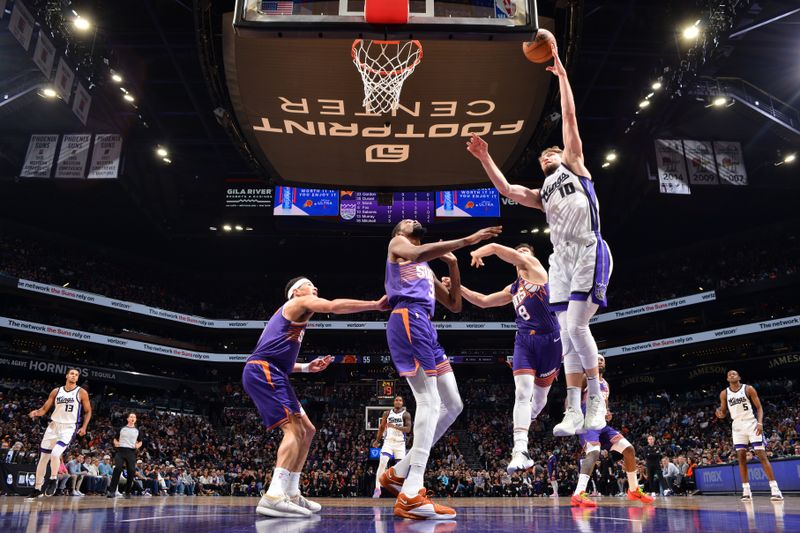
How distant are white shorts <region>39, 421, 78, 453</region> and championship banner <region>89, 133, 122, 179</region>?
13.5 metres

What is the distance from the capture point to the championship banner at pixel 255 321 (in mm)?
30781

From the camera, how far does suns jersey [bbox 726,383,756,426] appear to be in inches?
436

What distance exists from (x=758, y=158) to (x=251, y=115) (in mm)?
23423

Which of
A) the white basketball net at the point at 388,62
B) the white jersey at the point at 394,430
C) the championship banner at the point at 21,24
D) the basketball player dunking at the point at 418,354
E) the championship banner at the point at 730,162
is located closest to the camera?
the basketball player dunking at the point at 418,354

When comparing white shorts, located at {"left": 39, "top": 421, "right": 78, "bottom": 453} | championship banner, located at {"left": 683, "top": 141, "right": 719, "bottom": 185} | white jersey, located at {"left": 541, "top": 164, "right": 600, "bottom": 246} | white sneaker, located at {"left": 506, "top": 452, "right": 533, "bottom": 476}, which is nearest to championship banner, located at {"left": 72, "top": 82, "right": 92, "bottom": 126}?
white shorts, located at {"left": 39, "top": 421, "right": 78, "bottom": 453}

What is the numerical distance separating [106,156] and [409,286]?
21.0 metres

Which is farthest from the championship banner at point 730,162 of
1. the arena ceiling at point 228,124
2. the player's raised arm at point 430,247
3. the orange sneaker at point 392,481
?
the orange sneaker at point 392,481

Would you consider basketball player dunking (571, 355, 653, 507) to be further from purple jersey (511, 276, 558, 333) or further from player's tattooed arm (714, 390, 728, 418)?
player's tattooed arm (714, 390, 728, 418)

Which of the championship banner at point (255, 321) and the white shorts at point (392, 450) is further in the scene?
the championship banner at point (255, 321)

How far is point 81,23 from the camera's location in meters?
16.8

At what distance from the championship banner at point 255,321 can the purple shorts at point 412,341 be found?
98.2 ft

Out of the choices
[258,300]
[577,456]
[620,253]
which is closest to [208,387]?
[258,300]

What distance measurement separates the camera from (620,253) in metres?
36.8

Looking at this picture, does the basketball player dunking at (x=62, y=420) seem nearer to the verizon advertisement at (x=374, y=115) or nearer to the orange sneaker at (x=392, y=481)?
the verizon advertisement at (x=374, y=115)
